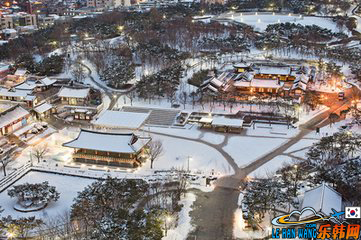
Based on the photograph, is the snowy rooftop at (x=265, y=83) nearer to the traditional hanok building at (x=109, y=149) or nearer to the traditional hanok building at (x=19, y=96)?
the traditional hanok building at (x=109, y=149)

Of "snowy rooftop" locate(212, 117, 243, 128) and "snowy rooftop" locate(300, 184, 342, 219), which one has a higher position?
"snowy rooftop" locate(212, 117, 243, 128)

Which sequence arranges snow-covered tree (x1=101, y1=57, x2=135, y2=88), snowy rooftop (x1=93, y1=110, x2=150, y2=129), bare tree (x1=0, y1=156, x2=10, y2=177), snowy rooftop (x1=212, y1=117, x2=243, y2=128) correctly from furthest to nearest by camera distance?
snow-covered tree (x1=101, y1=57, x2=135, y2=88) → snowy rooftop (x1=212, y1=117, x2=243, y2=128) → snowy rooftop (x1=93, y1=110, x2=150, y2=129) → bare tree (x1=0, y1=156, x2=10, y2=177)

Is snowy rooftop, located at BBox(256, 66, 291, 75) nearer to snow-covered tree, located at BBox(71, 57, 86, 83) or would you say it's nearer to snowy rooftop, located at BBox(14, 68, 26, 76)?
snow-covered tree, located at BBox(71, 57, 86, 83)

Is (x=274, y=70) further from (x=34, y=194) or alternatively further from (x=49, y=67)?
(x=34, y=194)

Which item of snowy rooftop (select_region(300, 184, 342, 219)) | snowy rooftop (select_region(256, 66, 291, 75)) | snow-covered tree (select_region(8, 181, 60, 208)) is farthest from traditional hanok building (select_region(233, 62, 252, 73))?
snow-covered tree (select_region(8, 181, 60, 208))

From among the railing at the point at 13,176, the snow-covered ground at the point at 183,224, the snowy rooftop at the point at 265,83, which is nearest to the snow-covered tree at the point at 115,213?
the snow-covered ground at the point at 183,224

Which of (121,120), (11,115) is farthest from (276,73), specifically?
(11,115)
